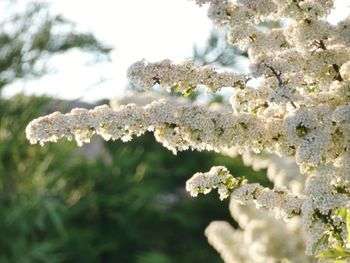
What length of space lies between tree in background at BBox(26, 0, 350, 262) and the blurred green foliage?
25.4 feet

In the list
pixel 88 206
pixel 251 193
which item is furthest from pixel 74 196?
pixel 251 193

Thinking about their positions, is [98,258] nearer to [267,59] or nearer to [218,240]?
Result: [218,240]

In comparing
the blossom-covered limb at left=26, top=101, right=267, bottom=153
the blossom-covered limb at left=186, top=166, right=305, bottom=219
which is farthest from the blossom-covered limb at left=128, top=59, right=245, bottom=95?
the blossom-covered limb at left=186, top=166, right=305, bottom=219

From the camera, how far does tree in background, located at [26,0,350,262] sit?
3.20m

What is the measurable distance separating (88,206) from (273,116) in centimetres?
902

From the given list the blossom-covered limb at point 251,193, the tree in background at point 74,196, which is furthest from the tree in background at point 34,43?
the blossom-covered limb at point 251,193

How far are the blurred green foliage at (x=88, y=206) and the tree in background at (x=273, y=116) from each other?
7737 millimetres

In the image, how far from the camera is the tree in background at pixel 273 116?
10.5 ft

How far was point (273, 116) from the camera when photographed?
3.43 meters

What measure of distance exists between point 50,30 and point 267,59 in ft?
32.3

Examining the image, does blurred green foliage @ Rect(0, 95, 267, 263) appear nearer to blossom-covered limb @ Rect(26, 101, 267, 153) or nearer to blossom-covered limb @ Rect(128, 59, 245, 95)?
blossom-covered limb @ Rect(128, 59, 245, 95)

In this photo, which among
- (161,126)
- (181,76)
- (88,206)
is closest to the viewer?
(161,126)

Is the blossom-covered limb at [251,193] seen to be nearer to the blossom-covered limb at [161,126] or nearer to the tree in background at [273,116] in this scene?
the tree in background at [273,116]

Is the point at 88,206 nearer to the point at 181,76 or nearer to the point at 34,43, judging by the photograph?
the point at 34,43
